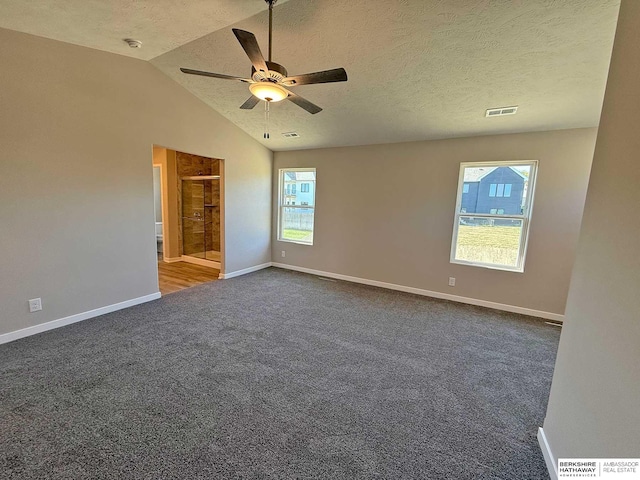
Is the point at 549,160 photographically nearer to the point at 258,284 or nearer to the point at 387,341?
the point at 387,341

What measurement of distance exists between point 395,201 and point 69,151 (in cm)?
421

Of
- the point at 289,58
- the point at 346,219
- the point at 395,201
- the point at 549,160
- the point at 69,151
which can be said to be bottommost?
the point at 346,219

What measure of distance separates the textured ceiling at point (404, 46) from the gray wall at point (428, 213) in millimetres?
409

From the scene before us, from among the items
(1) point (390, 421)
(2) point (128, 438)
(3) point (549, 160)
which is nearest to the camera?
(2) point (128, 438)

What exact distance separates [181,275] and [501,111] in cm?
545

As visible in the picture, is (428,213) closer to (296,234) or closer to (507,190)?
(507,190)

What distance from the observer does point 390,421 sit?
1829mm

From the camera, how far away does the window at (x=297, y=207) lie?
545cm

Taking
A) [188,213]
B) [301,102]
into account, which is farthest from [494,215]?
[188,213]

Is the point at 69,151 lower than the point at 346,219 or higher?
higher

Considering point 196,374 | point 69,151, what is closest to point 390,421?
point 196,374

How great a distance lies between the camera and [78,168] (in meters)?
2.95
